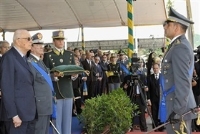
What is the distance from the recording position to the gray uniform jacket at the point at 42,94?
14.7 feet

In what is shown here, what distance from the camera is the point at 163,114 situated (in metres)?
3.93

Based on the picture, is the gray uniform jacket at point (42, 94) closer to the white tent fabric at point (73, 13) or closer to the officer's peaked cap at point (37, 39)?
the officer's peaked cap at point (37, 39)

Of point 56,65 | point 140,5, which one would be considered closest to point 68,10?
point 140,5

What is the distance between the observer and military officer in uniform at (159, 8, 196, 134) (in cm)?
361

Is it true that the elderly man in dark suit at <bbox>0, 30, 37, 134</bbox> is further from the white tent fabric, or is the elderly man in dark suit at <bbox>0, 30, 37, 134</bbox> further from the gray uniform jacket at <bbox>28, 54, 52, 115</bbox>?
the white tent fabric

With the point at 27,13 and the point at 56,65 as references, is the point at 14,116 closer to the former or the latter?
the point at 56,65

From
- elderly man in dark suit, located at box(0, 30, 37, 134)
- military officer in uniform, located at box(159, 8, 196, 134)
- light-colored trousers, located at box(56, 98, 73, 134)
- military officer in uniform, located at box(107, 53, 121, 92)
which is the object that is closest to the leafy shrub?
light-colored trousers, located at box(56, 98, 73, 134)

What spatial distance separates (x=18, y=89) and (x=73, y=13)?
13.3 m

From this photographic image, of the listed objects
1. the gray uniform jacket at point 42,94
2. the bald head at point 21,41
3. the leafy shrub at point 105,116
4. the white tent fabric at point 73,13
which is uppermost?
the white tent fabric at point 73,13

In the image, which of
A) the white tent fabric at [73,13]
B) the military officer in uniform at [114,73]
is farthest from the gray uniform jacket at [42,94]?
the white tent fabric at [73,13]

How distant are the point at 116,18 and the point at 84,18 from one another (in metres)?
1.51

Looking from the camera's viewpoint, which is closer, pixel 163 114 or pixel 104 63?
pixel 163 114

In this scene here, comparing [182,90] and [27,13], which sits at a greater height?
[27,13]

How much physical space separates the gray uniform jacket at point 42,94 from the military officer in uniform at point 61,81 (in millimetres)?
917
